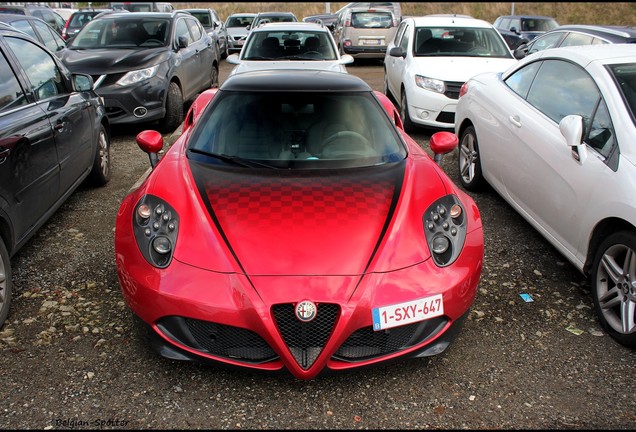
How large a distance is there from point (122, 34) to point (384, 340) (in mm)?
7873

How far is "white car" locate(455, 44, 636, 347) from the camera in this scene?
10.4ft

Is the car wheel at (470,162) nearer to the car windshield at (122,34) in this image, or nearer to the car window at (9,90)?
the car window at (9,90)

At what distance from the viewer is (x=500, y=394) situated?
2.70 meters

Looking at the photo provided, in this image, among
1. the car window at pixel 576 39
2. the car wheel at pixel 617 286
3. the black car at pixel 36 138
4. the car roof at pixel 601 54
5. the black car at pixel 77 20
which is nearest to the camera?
the car wheel at pixel 617 286

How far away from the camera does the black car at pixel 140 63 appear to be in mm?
7496

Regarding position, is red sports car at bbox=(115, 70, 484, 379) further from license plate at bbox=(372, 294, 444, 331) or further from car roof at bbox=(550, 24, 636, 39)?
car roof at bbox=(550, 24, 636, 39)

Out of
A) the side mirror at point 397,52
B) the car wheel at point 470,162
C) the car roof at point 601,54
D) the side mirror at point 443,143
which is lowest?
the car wheel at point 470,162

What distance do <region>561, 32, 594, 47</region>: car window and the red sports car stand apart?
23.5 ft

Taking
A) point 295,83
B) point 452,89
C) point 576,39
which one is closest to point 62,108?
point 295,83

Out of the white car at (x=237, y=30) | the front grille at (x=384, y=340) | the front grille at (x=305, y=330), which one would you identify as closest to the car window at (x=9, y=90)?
the front grille at (x=305, y=330)

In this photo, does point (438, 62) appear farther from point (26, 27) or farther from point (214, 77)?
point (26, 27)

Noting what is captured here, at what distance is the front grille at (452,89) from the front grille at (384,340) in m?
5.39

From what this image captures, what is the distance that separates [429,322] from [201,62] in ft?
28.4

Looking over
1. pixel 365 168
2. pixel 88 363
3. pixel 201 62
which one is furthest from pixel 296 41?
pixel 88 363
